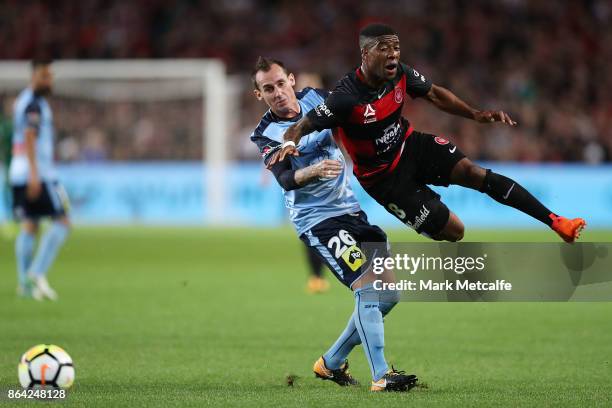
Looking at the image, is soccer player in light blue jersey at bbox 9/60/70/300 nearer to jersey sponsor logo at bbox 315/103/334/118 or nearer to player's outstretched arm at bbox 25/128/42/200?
player's outstretched arm at bbox 25/128/42/200

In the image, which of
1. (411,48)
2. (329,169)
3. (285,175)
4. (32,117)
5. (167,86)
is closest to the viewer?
(329,169)

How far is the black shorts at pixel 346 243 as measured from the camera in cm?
672

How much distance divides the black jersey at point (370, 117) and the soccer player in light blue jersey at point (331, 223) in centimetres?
17

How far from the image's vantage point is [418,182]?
7207 mm

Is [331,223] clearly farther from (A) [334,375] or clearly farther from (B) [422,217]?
(A) [334,375]

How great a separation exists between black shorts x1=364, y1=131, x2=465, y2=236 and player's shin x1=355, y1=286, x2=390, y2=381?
0.67 meters

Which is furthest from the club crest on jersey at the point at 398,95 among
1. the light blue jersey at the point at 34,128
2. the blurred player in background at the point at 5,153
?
the blurred player in background at the point at 5,153

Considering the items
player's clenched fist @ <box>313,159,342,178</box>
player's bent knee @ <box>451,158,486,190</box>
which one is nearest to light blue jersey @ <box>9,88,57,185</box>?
player's bent knee @ <box>451,158,486,190</box>

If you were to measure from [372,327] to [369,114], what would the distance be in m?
1.30

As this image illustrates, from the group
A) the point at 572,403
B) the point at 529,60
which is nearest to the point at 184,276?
the point at 572,403

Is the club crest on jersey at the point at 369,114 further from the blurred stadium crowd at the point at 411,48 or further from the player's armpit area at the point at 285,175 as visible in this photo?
the blurred stadium crowd at the point at 411,48

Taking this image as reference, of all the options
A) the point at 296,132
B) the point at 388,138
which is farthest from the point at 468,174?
the point at 296,132

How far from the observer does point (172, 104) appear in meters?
23.7

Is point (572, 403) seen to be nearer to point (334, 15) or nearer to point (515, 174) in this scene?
point (515, 174)
